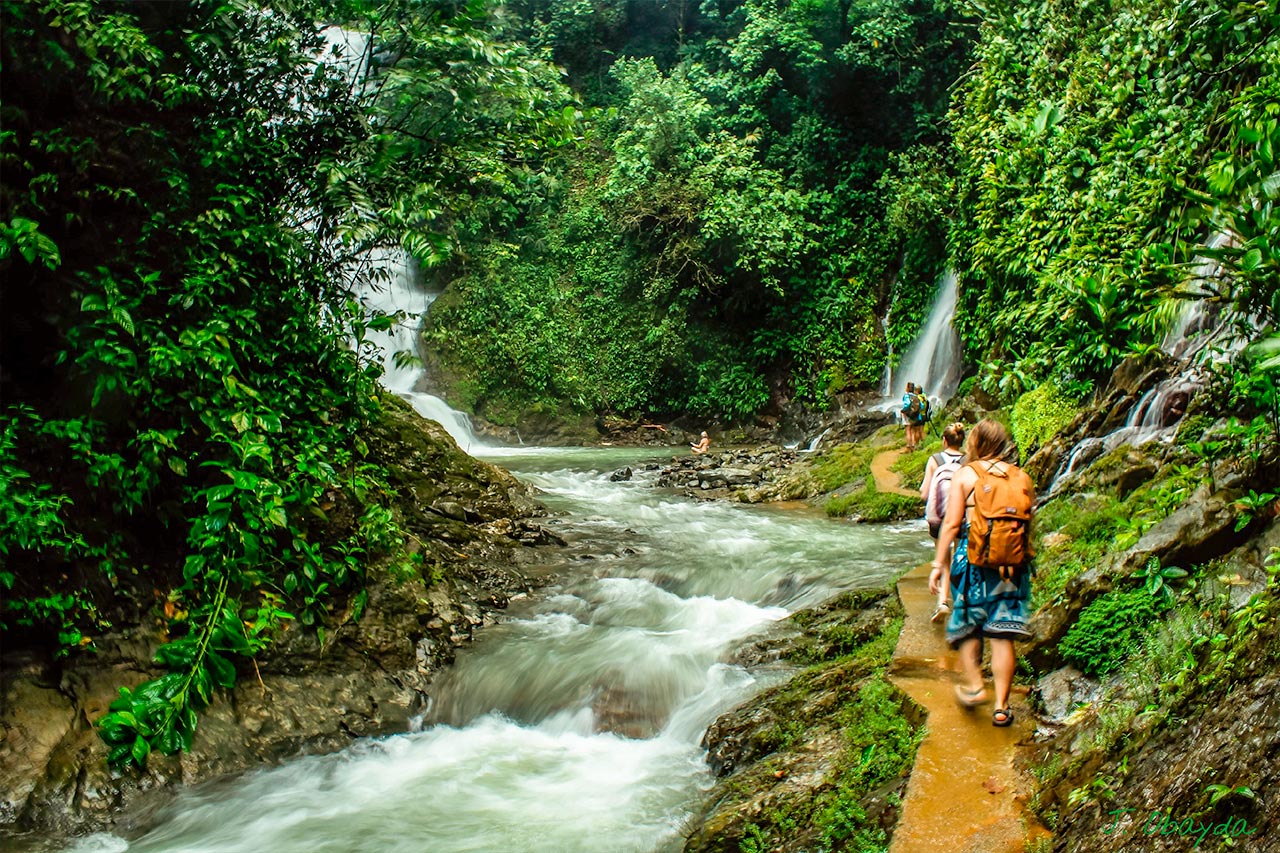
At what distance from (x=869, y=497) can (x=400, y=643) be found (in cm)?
706

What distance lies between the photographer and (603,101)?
89.2 feet

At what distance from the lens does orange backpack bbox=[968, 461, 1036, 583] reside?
4.04 meters

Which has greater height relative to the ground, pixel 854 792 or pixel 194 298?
pixel 194 298

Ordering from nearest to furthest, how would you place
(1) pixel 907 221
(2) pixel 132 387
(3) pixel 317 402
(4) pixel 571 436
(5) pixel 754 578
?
(2) pixel 132 387 < (3) pixel 317 402 < (5) pixel 754 578 < (1) pixel 907 221 < (4) pixel 571 436

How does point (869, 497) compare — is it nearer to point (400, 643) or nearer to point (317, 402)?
point (400, 643)

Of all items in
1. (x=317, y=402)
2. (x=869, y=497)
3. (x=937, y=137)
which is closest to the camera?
(x=317, y=402)

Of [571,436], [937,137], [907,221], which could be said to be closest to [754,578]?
[907,221]

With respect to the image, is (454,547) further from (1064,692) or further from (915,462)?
(915,462)

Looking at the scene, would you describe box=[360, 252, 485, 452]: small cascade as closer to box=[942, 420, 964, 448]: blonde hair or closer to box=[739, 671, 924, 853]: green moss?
box=[942, 420, 964, 448]: blonde hair

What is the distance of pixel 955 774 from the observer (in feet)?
11.9

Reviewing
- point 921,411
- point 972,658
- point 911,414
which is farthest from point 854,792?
point 921,411

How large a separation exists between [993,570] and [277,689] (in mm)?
4555

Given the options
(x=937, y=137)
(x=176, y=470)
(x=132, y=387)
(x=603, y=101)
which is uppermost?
(x=603, y=101)

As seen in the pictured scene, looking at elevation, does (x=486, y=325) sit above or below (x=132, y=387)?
above
